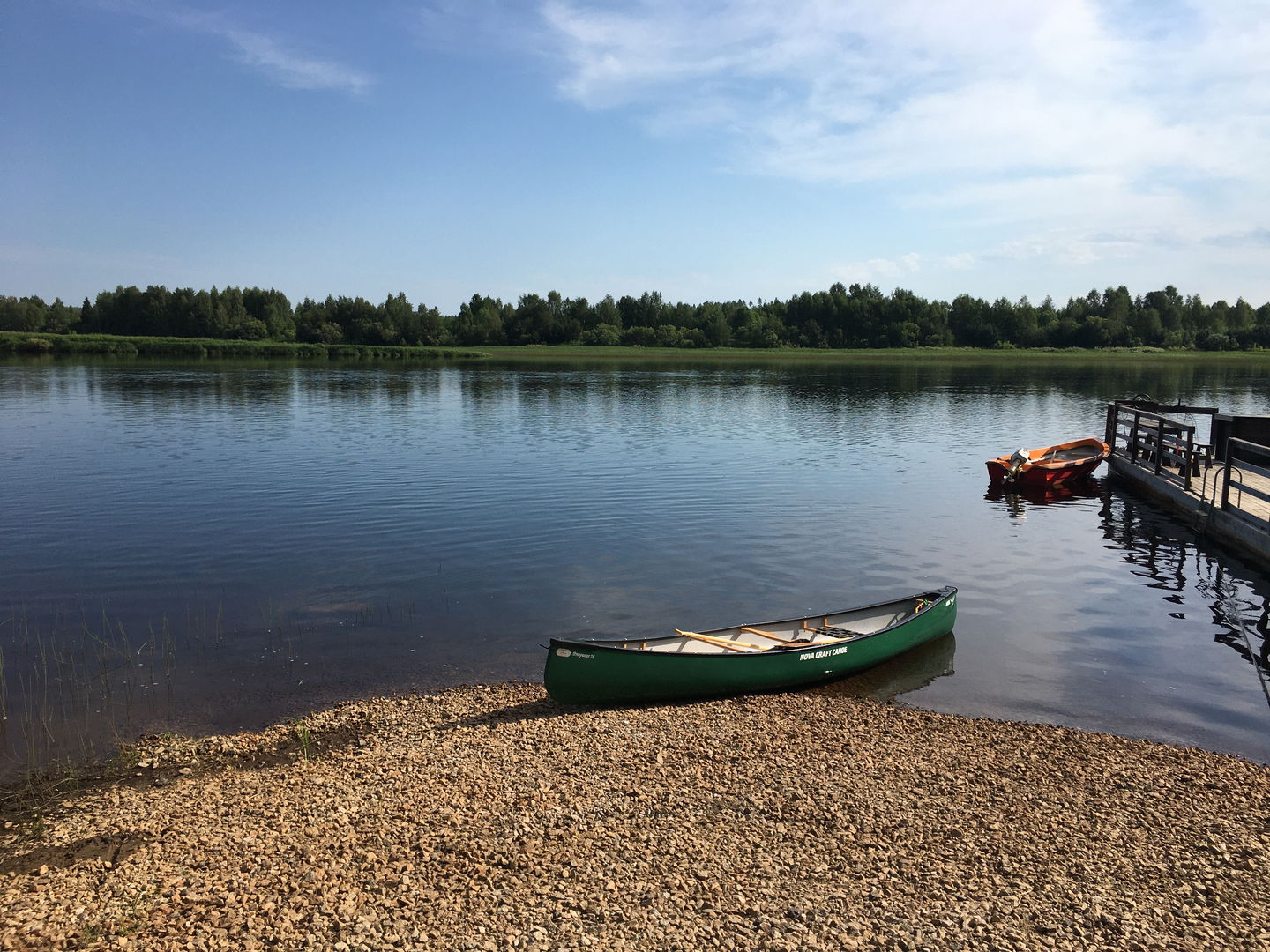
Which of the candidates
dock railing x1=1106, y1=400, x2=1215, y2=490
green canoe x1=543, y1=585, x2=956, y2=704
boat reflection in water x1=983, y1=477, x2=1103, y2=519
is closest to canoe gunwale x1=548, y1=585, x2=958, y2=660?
green canoe x1=543, y1=585, x2=956, y2=704

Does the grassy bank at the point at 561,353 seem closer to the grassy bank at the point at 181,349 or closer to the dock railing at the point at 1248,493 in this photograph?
the grassy bank at the point at 181,349

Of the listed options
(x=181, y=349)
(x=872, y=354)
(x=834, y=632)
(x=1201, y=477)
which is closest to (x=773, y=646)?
(x=834, y=632)

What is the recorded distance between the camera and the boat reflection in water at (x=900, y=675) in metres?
14.7

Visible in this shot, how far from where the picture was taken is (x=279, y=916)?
7734 mm

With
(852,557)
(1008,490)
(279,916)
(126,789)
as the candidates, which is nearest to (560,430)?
(1008,490)

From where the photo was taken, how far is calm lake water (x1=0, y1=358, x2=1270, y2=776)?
14688 mm

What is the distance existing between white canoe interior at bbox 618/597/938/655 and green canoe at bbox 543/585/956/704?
0.02m

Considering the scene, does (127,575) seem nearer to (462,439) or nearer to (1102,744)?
(1102,744)

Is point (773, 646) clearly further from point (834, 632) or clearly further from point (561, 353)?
point (561, 353)

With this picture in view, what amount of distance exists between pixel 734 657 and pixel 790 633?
234 cm

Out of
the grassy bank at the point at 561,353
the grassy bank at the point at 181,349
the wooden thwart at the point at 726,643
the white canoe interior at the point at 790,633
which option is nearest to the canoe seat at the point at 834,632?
the white canoe interior at the point at 790,633

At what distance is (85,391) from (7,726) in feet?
222

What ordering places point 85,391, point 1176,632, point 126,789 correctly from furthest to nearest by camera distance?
point 85,391, point 1176,632, point 126,789

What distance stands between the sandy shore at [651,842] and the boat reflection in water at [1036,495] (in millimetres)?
21281
